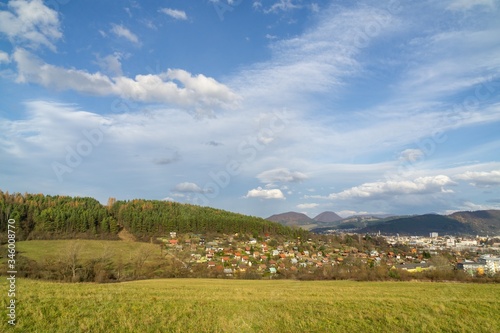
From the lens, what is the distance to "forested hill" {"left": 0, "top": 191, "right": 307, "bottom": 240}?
98.4 metres

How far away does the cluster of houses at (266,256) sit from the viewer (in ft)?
245

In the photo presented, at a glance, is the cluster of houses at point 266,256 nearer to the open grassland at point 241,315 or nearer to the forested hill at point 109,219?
the forested hill at point 109,219

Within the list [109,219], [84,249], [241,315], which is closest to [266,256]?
[84,249]

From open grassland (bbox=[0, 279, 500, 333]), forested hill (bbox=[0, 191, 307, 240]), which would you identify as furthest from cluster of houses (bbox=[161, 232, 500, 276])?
open grassland (bbox=[0, 279, 500, 333])

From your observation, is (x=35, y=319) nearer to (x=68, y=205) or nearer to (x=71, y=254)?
(x=71, y=254)

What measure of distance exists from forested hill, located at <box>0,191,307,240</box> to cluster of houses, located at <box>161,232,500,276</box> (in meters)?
8.93

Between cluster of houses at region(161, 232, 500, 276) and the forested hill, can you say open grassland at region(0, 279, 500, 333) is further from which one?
the forested hill

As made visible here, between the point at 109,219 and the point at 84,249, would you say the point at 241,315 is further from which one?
the point at 109,219

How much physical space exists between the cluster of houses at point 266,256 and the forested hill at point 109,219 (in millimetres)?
8934

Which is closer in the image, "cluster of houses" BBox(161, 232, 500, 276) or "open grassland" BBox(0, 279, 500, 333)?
"open grassland" BBox(0, 279, 500, 333)

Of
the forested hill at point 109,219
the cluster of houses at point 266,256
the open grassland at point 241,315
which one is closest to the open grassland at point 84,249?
the forested hill at point 109,219

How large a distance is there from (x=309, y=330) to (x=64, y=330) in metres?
7.53

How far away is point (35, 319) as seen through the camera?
982 cm

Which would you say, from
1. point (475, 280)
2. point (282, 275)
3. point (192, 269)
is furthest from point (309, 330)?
point (192, 269)
